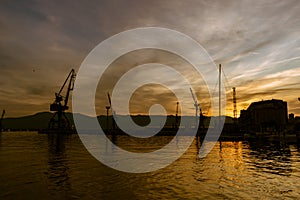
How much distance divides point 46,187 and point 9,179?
6317 mm

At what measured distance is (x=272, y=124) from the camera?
6531 inches

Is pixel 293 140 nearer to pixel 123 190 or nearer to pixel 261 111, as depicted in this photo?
pixel 261 111

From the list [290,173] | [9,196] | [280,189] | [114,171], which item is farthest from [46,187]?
[290,173]

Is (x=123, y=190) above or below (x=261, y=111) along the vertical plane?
Answer: below

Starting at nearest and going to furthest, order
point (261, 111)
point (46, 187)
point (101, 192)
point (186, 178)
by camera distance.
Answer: point (101, 192), point (46, 187), point (186, 178), point (261, 111)

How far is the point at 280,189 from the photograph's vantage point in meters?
24.1

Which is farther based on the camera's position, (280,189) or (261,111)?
(261,111)

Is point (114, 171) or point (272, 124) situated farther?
point (272, 124)

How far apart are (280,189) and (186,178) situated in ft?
31.1

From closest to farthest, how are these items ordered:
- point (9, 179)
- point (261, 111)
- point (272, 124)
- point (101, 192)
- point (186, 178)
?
point (101, 192)
point (9, 179)
point (186, 178)
point (272, 124)
point (261, 111)

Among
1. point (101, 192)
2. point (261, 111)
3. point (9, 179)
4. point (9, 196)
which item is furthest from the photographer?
point (261, 111)

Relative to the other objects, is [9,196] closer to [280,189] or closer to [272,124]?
[280,189]

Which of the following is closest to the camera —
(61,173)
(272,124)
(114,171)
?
(61,173)

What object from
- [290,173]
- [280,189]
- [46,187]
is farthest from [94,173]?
[290,173]
